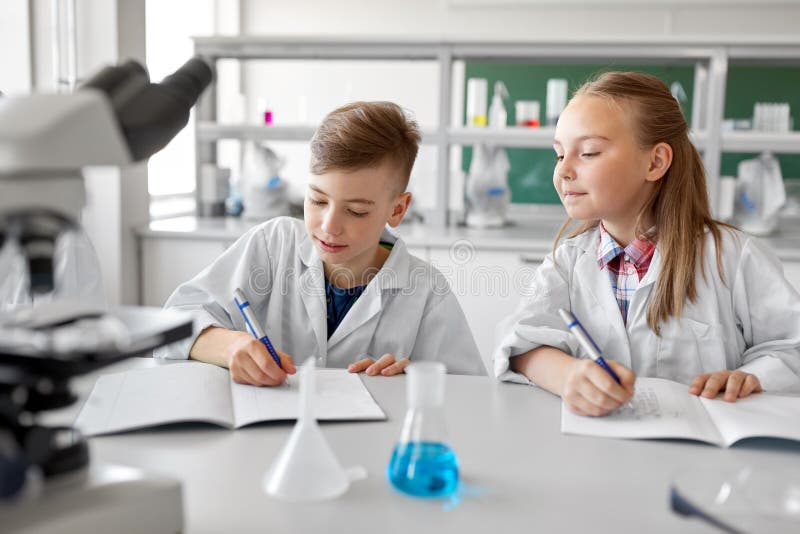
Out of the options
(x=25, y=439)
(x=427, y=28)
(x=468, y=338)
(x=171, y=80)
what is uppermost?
(x=427, y=28)

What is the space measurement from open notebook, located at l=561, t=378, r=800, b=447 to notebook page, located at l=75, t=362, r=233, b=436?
446 millimetres

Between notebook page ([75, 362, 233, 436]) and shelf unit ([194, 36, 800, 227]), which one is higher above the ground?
shelf unit ([194, 36, 800, 227])

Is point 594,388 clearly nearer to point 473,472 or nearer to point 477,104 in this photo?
point 473,472

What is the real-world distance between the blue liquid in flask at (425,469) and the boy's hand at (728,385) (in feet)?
1.64

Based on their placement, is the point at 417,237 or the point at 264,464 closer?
the point at 264,464

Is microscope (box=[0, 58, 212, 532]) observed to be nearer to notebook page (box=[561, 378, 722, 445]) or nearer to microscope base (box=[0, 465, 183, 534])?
microscope base (box=[0, 465, 183, 534])

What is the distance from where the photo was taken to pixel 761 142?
2.43 meters

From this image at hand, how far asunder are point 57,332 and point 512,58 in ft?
7.53

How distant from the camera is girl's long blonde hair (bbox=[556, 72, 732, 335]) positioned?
1269mm

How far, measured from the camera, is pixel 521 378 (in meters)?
1.12

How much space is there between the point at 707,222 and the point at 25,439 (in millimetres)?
1189

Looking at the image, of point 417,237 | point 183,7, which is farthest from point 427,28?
point 417,237

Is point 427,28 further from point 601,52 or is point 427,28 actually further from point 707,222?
point 707,222

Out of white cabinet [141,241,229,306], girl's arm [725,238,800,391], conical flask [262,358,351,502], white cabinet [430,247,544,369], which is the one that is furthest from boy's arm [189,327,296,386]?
white cabinet [141,241,229,306]
